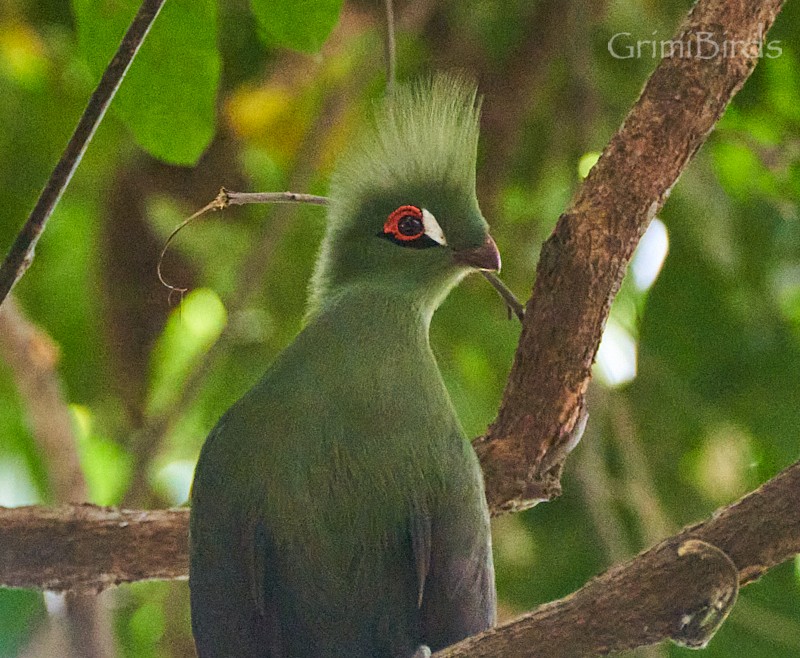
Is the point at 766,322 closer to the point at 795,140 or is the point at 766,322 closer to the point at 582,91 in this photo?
the point at 795,140

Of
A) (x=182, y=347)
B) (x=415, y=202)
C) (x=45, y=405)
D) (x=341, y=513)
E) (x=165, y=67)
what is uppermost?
(x=165, y=67)

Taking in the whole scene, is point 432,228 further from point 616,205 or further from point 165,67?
point 165,67

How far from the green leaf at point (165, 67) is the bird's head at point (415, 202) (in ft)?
1.32

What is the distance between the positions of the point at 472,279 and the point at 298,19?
2269mm

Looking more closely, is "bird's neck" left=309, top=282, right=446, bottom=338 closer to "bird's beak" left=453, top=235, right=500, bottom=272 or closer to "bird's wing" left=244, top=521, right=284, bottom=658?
"bird's beak" left=453, top=235, right=500, bottom=272

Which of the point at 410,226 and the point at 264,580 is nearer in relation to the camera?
the point at 264,580

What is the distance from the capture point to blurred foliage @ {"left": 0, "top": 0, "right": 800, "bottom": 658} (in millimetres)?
4266

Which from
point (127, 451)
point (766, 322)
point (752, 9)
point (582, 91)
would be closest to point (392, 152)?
point (752, 9)

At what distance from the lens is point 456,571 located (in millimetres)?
2586

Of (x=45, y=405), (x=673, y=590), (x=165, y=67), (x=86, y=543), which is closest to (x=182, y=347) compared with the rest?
(x=45, y=405)

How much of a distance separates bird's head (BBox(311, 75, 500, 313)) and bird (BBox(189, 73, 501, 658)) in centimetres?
14

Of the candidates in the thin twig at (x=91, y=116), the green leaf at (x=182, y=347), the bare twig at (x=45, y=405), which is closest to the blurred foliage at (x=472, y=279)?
the green leaf at (x=182, y=347)

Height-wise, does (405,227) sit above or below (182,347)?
above

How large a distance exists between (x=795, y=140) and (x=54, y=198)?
115 inches
